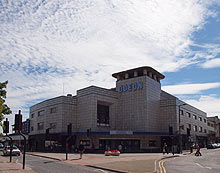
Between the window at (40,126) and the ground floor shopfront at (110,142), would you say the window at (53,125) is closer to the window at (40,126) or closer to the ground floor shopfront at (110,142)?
the ground floor shopfront at (110,142)

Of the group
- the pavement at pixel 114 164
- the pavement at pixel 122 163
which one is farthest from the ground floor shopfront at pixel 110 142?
the pavement at pixel 114 164

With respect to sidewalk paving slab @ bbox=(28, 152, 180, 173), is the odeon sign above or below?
above

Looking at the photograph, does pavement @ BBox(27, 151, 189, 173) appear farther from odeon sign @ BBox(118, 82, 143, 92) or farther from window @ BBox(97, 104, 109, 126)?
odeon sign @ BBox(118, 82, 143, 92)

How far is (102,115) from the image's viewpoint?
6038cm

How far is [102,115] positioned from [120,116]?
5.49 m

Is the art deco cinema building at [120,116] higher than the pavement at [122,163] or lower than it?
higher

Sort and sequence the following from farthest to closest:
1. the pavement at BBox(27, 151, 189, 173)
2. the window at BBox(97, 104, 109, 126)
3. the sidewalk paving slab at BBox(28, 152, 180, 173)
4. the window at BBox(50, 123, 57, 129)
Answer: the window at BBox(97, 104, 109, 126) < the window at BBox(50, 123, 57, 129) < the sidewalk paving slab at BBox(28, 152, 180, 173) < the pavement at BBox(27, 151, 189, 173)

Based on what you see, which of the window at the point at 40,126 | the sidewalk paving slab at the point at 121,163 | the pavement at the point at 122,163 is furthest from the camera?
the window at the point at 40,126

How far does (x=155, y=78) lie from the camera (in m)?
66.6

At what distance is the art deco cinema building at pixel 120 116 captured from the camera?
55.0m

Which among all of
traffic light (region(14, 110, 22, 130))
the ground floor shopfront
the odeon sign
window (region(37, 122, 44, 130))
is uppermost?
the odeon sign

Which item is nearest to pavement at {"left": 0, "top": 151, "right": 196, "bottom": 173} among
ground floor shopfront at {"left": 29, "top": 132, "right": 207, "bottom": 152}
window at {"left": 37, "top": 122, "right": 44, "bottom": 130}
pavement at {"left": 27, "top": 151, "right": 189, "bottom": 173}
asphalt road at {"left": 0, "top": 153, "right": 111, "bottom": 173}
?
pavement at {"left": 27, "top": 151, "right": 189, "bottom": 173}

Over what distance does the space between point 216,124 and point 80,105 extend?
74076 mm

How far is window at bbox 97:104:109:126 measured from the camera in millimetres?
59119
